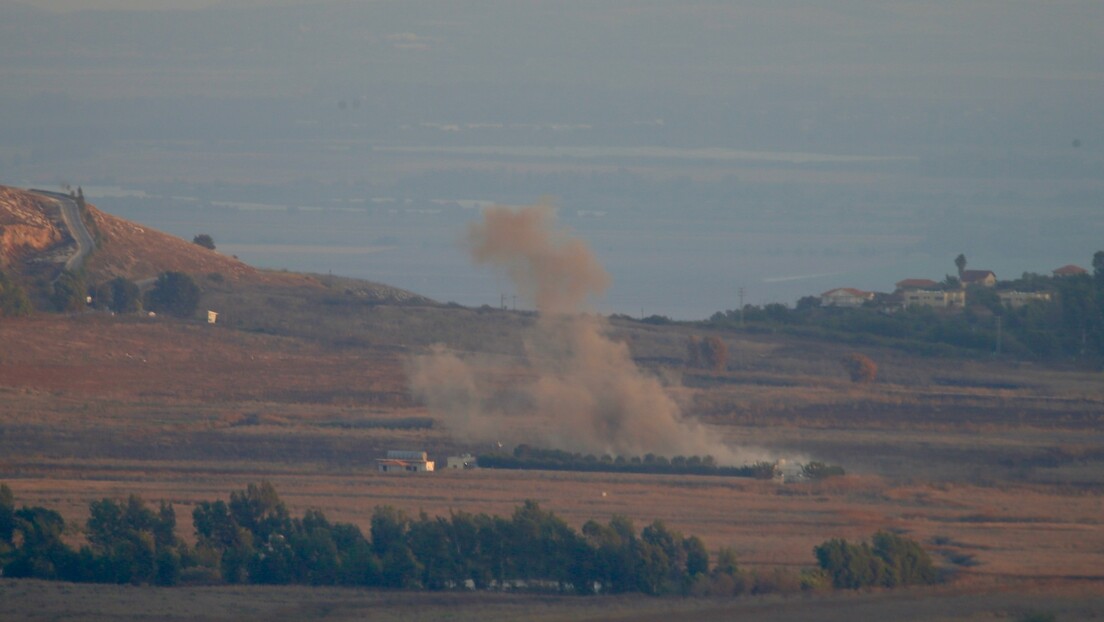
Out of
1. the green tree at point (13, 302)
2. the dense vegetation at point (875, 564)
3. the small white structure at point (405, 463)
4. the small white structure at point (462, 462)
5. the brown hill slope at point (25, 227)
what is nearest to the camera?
the dense vegetation at point (875, 564)

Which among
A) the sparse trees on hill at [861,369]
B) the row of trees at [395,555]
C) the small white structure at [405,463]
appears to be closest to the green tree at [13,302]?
the small white structure at [405,463]

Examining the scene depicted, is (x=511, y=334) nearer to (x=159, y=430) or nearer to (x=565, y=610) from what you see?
(x=159, y=430)

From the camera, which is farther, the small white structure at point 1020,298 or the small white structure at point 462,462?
the small white structure at point 1020,298

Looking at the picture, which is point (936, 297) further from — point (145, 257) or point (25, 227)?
point (25, 227)

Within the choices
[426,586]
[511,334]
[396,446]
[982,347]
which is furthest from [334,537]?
[982,347]

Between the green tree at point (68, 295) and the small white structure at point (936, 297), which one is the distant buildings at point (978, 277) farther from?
the green tree at point (68, 295)

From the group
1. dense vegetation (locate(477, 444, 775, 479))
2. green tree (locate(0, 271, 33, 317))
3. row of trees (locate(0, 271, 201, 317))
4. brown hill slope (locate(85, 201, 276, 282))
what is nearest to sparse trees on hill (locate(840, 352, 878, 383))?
dense vegetation (locate(477, 444, 775, 479))
